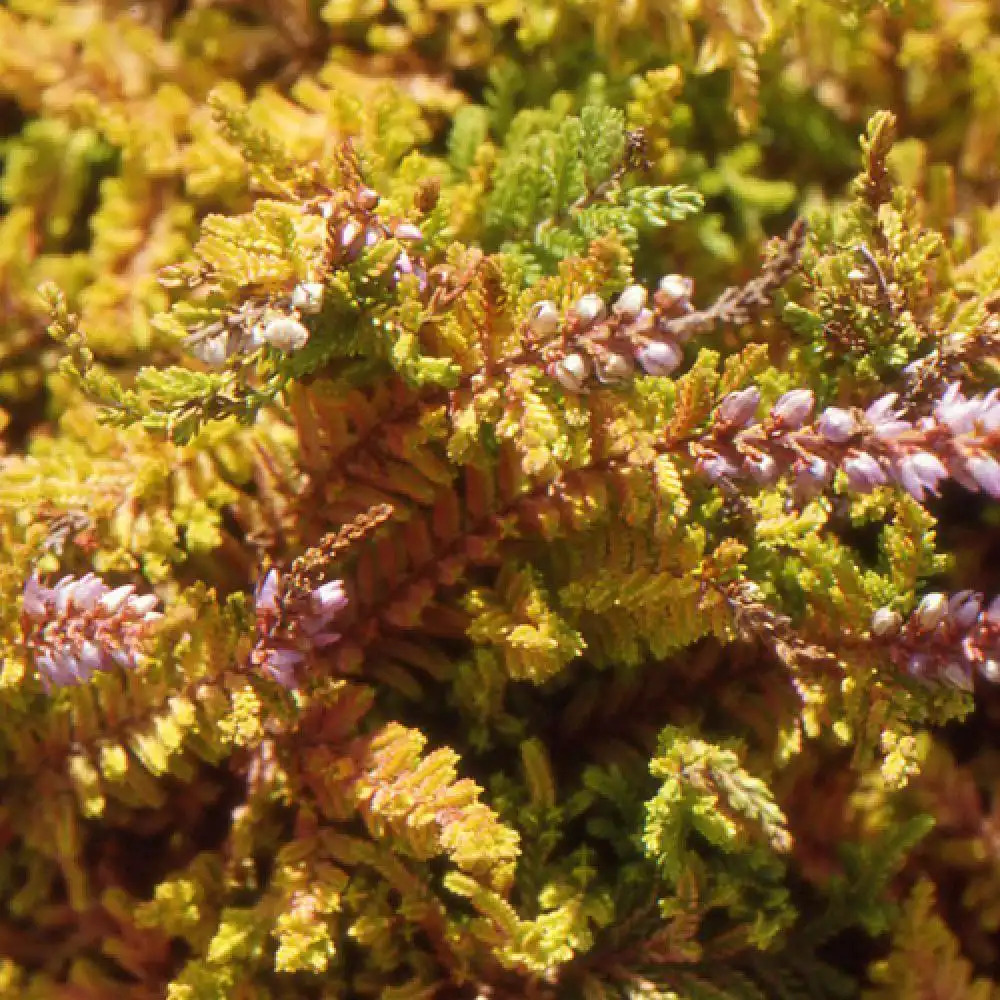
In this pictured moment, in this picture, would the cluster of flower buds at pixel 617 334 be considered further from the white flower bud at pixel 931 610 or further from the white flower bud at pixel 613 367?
the white flower bud at pixel 931 610

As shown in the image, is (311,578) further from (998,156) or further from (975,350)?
(998,156)

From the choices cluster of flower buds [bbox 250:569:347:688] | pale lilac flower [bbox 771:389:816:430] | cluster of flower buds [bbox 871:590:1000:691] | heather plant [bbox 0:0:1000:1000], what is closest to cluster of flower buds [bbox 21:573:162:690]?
heather plant [bbox 0:0:1000:1000]

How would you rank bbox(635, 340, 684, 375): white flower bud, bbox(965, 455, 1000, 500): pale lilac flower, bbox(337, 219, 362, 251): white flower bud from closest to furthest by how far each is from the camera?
bbox(965, 455, 1000, 500): pale lilac flower, bbox(635, 340, 684, 375): white flower bud, bbox(337, 219, 362, 251): white flower bud

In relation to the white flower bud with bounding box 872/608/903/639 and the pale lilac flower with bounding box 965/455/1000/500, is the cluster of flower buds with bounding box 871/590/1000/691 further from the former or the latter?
the pale lilac flower with bounding box 965/455/1000/500

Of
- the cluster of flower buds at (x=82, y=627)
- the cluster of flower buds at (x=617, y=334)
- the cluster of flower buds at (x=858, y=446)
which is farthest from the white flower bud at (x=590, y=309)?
the cluster of flower buds at (x=82, y=627)

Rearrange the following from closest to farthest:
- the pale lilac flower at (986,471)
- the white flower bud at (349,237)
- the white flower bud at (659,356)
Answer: the pale lilac flower at (986,471) → the white flower bud at (659,356) → the white flower bud at (349,237)

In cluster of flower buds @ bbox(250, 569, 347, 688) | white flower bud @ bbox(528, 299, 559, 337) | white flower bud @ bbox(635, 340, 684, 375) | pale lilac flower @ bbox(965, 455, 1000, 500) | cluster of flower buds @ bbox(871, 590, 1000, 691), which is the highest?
white flower bud @ bbox(528, 299, 559, 337)

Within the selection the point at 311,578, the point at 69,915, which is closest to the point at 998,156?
the point at 311,578
